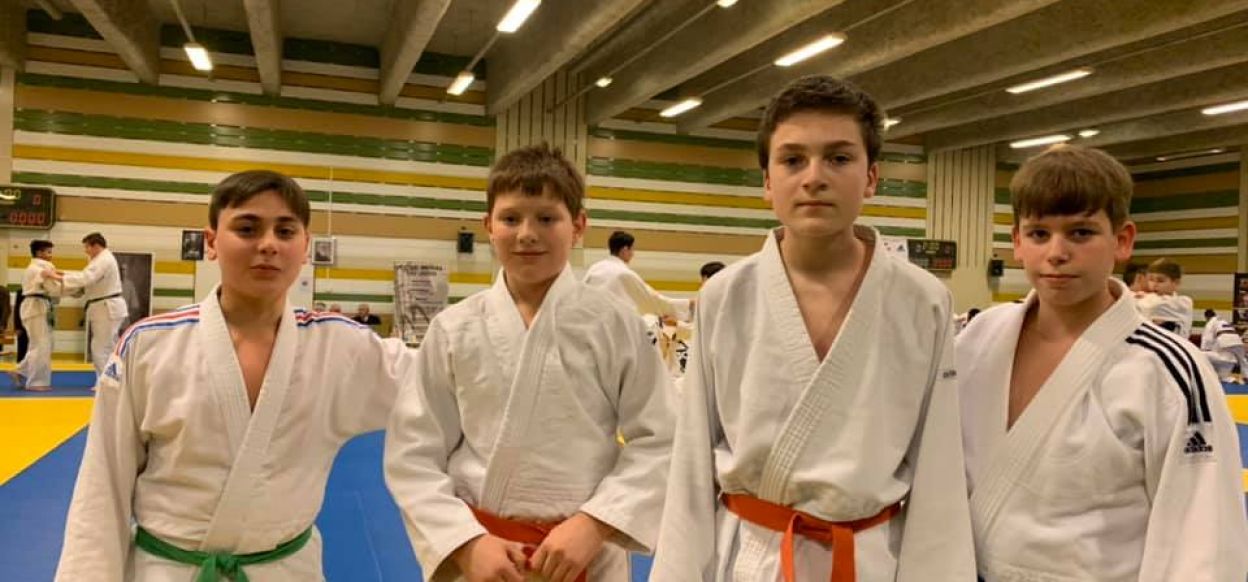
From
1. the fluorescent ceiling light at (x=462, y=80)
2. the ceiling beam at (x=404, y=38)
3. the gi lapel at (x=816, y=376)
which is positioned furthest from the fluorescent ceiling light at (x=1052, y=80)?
the gi lapel at (x=816, y=376)

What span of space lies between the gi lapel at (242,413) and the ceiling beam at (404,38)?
7.07 m

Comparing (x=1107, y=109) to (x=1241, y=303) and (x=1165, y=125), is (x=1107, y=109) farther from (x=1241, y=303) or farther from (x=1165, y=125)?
(x=1241, y=303)

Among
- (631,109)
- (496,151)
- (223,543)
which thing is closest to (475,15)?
(496,151)

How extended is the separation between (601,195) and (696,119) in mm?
2032

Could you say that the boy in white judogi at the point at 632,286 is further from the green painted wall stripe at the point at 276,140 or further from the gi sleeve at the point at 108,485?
the green painted wall stripe at the point at 276,140

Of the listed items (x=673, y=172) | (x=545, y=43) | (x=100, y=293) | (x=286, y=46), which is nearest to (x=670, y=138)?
(x=673, y=172)

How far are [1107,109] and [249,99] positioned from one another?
12.8 m

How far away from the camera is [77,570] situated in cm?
177

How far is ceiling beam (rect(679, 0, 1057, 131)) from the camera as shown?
7.92 meters

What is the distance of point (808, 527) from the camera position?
4.99ft

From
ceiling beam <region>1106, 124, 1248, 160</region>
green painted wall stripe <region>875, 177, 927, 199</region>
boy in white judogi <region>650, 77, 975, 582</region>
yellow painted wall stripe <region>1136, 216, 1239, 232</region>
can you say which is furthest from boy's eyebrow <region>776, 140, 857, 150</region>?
yellow painted wall stripe <region>1136, 216, 1239, 232</region>

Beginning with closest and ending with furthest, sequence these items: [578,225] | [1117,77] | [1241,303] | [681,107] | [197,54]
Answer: [578,225], [197,54], [1117,77], [681,107], [1241,303]

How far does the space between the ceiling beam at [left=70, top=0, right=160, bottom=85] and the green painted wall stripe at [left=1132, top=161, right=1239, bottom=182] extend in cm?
1835

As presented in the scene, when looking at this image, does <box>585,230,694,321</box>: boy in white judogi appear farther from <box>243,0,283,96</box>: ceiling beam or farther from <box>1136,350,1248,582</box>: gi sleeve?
<box>1136,350,1248,582</box>: gi sleeve
